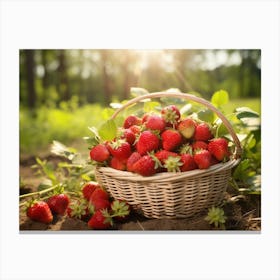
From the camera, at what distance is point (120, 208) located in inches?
61.5

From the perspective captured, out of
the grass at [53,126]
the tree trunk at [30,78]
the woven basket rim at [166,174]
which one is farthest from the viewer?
the tree trunk at [30,78]

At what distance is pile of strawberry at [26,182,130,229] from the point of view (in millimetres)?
1565

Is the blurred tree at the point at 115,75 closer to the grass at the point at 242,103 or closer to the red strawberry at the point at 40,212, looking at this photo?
the grass at the point at 242,103

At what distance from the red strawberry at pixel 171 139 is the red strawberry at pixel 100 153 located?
0.21m

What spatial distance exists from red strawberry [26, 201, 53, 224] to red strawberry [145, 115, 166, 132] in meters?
0.48

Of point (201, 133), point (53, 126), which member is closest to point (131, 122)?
point (201, 133)

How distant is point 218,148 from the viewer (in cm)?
155

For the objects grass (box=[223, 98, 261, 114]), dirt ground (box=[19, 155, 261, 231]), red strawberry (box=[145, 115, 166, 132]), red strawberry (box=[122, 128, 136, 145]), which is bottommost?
dirt ground (box=[19, 155, 261, 231])

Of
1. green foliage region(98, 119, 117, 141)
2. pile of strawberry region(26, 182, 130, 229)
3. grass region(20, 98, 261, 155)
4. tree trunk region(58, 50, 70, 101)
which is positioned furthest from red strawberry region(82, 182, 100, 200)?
tree trunk region(58, 50, 70, 101)

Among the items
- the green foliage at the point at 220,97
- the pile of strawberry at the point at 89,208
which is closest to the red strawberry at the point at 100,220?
the pile of strawberry at the point at 89,208

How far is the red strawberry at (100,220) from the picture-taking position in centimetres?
156

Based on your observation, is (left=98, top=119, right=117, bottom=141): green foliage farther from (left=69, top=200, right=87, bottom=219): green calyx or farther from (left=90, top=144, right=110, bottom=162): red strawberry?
(left=69, top=200, right=87, bottom=219): green calyx

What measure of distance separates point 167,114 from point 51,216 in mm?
567
